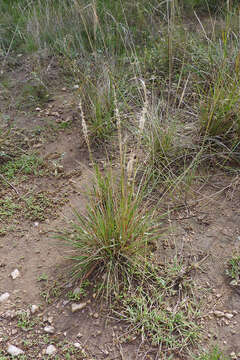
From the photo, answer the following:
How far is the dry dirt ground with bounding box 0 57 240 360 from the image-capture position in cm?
193

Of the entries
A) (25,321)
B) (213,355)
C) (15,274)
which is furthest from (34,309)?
(213,355)

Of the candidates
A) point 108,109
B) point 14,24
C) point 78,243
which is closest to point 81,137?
point 108,109

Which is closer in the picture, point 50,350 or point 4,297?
point 50,350

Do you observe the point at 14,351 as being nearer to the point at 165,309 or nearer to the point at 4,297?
the point at 4,297

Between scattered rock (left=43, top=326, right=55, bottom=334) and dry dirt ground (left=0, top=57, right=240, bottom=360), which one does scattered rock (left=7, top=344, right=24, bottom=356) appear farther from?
scattered rock (left=43, top=326, right=55, bottom=334)

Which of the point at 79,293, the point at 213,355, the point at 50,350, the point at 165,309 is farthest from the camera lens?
the point at 79,293

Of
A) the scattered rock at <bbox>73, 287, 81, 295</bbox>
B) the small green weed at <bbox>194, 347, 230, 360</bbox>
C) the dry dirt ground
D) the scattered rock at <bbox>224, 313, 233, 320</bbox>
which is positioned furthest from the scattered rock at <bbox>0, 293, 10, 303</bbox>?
the scattered rock at <bbox>224, 313, 233, 320</bbox>

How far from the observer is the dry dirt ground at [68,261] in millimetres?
1927

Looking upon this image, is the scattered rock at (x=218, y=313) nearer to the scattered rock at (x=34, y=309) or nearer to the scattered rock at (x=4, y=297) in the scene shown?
the scattered rock at (x=34, y=309)

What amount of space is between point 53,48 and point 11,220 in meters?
2.59

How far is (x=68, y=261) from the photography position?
2320 mm

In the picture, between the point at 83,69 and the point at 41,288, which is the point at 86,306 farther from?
the point at 83,69

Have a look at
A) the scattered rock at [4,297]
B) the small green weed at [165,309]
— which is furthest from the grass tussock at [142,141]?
the scattered rock at [4,297]

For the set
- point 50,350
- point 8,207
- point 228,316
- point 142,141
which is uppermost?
point 142,141
